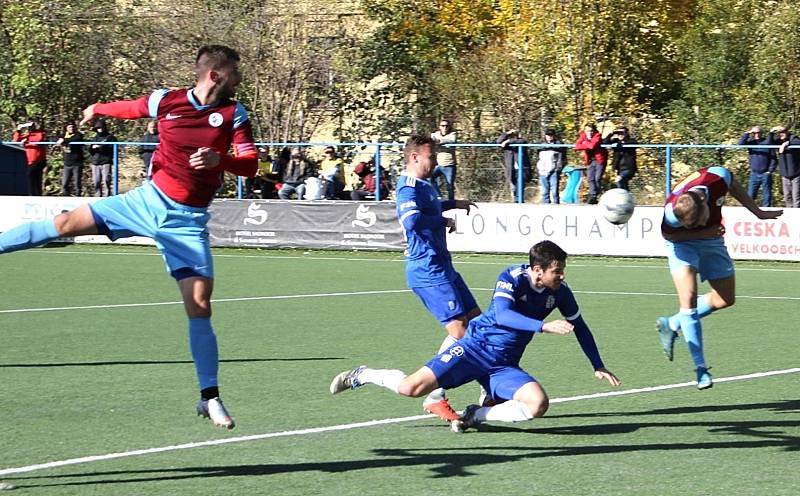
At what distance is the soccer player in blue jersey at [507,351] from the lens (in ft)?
26.0

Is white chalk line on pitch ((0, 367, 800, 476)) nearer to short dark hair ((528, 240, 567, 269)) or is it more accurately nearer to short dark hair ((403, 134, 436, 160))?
short dark hair ((528, 240, 567, 269))

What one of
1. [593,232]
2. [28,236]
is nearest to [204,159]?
[28,236]

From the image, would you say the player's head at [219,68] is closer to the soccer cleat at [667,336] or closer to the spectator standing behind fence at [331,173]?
the soccer cleat at [667,336]

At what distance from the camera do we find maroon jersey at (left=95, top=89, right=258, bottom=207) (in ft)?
25.0

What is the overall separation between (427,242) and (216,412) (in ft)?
7.69

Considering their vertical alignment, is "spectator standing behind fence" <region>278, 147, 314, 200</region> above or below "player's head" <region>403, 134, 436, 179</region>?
below

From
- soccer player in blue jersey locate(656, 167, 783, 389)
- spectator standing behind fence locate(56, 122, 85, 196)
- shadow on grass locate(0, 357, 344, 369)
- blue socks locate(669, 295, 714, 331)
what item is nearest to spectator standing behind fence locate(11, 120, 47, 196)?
spectator standing behind fence locate(56, 122, 85, 196)

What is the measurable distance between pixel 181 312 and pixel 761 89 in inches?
876

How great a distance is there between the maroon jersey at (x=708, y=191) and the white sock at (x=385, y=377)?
2736mm

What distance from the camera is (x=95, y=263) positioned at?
21.8 m

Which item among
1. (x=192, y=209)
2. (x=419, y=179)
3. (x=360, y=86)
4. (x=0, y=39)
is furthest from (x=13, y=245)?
(x=0, y=39)

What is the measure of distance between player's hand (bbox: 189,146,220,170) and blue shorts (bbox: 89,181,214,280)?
39cm

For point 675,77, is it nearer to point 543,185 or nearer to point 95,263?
point 543,185

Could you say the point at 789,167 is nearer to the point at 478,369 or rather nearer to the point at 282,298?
the point at 282,298
